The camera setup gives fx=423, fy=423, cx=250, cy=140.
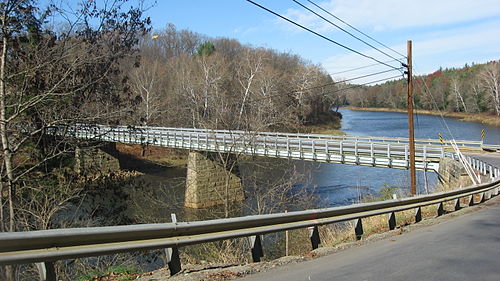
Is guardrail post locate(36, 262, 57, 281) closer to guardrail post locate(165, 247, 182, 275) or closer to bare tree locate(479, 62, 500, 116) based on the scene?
guardrail post locate(165, 247, 182, 275)

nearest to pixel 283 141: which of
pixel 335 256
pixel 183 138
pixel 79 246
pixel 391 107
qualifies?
pixel 183 138

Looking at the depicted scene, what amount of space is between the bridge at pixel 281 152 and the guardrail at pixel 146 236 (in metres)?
8.42

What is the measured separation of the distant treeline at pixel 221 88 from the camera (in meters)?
23.7

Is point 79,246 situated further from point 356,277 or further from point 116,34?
point 116,34

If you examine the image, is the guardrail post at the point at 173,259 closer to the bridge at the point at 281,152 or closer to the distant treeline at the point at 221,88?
the distant treeline at the point at 221,88

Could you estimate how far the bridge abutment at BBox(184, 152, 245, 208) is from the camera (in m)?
29.2

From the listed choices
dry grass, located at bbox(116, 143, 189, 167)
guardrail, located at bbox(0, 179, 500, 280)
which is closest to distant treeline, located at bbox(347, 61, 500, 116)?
dry grass, located at bbox(116, 143, 189, 167)

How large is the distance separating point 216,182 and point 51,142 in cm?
2315

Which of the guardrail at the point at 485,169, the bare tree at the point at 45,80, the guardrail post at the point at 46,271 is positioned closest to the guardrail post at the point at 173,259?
the guardrail post at the point at 46,271

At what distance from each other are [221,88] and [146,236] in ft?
147

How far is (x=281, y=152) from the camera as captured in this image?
27594 millimetres

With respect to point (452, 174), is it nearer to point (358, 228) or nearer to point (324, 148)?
point (324, 148)

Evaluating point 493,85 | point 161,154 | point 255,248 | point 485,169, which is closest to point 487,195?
point 485,169

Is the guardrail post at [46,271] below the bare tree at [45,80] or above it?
below
